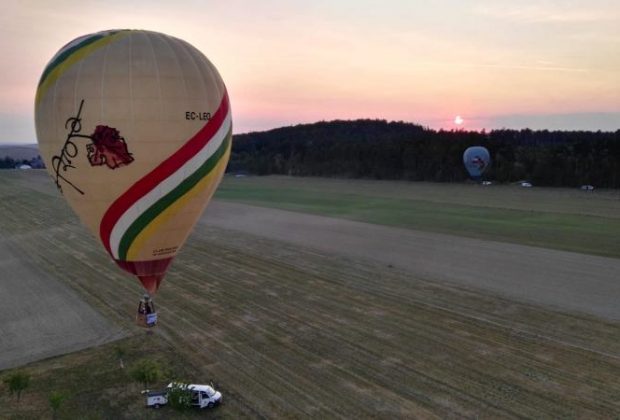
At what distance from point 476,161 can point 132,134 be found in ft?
245

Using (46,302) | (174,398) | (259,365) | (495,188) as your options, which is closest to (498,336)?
(259,365)

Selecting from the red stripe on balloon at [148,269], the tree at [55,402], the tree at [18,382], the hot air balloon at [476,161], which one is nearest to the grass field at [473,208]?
the hot air balloon at [476,161]

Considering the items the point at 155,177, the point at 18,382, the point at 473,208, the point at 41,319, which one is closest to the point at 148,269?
the point at 155,177

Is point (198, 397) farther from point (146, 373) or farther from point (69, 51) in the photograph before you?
point (69, 51)

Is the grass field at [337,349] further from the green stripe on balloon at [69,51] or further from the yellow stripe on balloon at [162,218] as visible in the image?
the green stripe on balloon at [69,51]

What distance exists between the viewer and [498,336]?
63.1ft

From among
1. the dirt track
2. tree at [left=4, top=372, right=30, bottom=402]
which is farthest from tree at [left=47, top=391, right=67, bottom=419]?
the dirt track

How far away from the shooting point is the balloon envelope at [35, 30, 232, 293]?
15453 millimetres

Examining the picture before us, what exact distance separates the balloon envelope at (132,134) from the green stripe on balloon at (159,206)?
0.09ft

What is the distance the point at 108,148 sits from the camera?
15453 mm

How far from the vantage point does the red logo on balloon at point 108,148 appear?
606 inches

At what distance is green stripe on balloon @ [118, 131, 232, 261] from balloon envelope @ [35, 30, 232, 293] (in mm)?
28

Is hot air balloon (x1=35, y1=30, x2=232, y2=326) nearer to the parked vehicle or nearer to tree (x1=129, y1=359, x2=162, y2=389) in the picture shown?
tree (x1=129, y1=359, x2=162, y2=389)

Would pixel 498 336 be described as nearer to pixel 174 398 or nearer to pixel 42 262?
pixel 174 398
